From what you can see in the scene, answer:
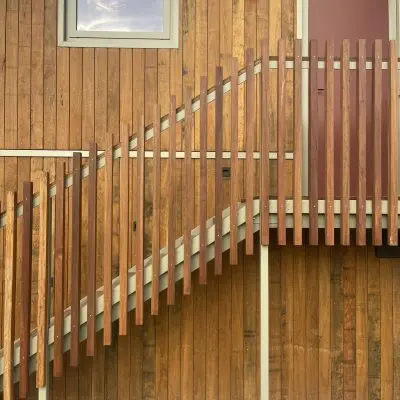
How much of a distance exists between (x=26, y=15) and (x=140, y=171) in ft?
7.39

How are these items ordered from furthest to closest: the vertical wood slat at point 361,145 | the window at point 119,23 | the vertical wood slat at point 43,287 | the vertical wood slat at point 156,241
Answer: the window at point 119,23
the vertical wood slat at point 361,145
the vertical wood slat at point 156,241
the vertical wood slat at point 43,287

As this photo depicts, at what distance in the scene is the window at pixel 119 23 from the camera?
→ 5652mm

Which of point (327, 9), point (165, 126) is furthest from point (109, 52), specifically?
point (327, 9)

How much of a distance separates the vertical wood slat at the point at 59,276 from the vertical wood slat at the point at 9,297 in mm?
316

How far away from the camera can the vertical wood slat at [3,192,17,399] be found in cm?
435

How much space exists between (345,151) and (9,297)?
2.78m

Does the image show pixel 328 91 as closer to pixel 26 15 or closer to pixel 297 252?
pixel 297 252

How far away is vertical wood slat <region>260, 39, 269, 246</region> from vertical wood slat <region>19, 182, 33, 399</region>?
1740mm

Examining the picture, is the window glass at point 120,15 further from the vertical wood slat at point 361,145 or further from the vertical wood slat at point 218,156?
the vertical wood slat at point 361,145

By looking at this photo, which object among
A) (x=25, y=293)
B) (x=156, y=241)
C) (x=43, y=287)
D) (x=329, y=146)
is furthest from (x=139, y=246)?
(x=329, y=146)

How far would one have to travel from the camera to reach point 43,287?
4.38 m

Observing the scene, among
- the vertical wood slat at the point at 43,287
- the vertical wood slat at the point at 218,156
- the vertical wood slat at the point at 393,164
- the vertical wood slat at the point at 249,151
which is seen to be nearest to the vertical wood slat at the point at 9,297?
Answer: the vertical wood slat at the point at 43,287

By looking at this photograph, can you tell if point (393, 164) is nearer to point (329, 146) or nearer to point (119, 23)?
point (329, 146)

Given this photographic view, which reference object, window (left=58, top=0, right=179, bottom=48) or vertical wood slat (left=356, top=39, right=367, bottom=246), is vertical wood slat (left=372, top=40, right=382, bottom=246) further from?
window (left=58, top=0, right=179, bottom=48)
